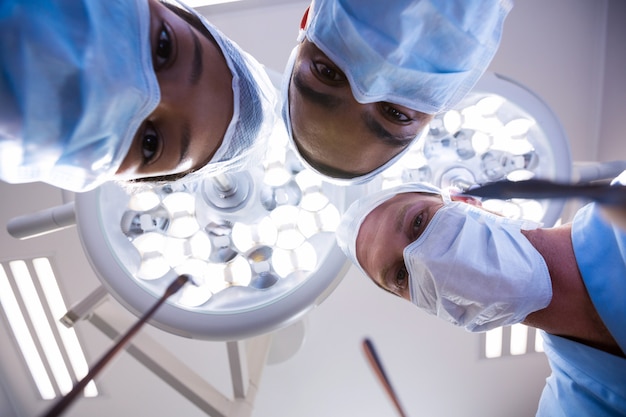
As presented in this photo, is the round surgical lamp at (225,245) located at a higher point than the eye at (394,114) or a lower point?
lower

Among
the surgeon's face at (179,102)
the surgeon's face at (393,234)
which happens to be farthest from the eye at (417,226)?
the surgeon's face at (179,102)

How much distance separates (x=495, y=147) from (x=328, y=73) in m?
0.69

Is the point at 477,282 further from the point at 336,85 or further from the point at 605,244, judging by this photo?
the point at 336,85

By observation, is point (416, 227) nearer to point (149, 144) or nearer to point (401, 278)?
point (401, 278)

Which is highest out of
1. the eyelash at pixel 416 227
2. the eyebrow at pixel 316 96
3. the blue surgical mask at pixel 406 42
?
the blue surgical mask at pixel 406 42

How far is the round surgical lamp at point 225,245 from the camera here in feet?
3.07

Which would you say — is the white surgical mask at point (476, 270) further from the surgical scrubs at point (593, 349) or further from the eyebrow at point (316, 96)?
the eyebrow at point (316, 96)

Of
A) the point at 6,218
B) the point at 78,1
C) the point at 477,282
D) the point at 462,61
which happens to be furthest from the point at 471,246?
the point at 6,218

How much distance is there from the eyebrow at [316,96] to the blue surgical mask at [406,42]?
0.16 ft

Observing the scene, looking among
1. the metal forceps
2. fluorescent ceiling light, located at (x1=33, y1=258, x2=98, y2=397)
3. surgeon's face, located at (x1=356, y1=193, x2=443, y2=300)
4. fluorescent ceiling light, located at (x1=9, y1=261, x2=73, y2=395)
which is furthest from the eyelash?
fluorescent ceiling light, located at (x1=9, y1=261, x2=73, y2=395)

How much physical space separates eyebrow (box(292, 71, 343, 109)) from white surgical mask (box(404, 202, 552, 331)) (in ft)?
1.39

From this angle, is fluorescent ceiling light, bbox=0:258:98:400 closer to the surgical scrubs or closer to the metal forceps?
the surgical scrubs

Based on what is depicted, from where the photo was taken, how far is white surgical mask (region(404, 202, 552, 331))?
918mm

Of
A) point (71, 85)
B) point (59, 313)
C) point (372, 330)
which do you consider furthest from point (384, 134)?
point (59, 313)
